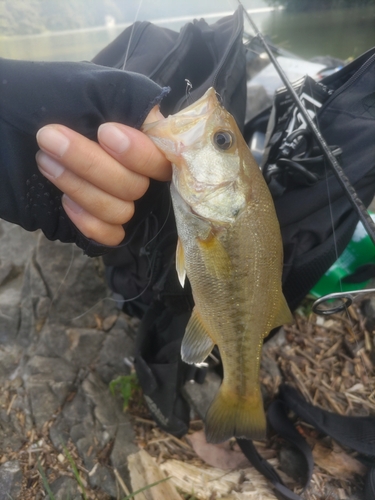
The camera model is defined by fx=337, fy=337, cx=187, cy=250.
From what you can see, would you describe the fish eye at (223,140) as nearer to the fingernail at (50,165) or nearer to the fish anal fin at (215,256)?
the fish anal fin at (215,256)

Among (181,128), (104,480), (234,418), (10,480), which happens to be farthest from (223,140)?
(10,480)

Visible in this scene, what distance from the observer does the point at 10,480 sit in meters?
1.65

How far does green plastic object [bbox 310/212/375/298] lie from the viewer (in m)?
2.10

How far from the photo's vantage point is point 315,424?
168cm

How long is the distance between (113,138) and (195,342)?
87 centimetres

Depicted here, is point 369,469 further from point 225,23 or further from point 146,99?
point 225,23

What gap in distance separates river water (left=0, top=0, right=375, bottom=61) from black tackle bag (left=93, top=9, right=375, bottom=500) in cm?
18

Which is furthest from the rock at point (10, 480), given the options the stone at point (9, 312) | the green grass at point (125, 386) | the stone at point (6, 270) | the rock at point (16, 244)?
the rock at point (16, 244)

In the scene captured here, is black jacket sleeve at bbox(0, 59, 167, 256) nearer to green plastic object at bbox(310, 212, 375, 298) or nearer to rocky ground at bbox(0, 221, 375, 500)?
rocky ground at bbox(0, 221, 375, 500)

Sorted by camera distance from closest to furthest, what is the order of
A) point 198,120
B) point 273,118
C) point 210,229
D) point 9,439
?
1. point 198,120
2. point 210,229
3. point 9,439
4. point 273,118

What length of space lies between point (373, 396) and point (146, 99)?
1959mm

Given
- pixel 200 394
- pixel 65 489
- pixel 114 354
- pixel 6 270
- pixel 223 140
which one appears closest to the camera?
pixel 223 140

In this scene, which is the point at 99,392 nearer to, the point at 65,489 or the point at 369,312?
the point at 65,489

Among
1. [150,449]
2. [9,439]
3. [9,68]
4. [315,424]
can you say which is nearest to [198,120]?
[9,68]
